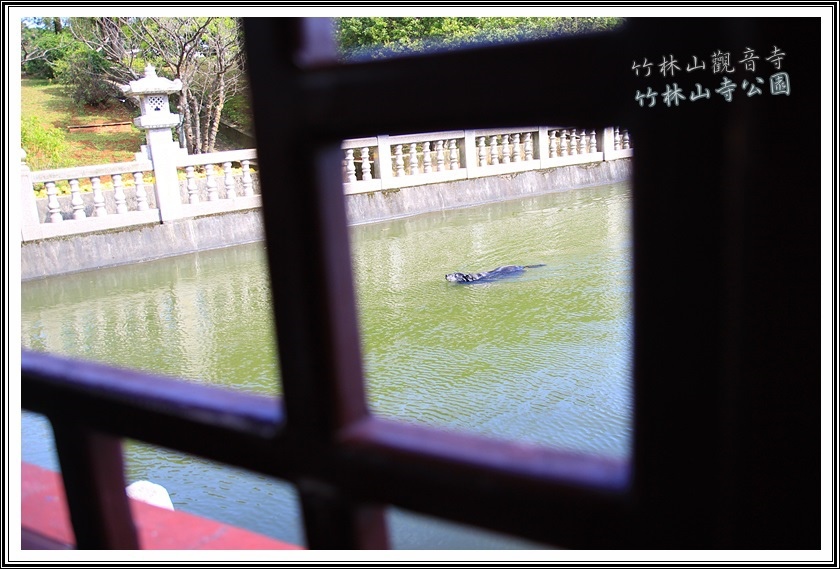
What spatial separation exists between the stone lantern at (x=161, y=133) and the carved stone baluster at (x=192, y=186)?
0.24ft

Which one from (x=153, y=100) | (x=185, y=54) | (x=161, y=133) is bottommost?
(x=161, y=133)

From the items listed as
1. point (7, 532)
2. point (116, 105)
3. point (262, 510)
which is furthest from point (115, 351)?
point (116, 105)

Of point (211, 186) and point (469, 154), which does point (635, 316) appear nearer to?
point (211, 186)

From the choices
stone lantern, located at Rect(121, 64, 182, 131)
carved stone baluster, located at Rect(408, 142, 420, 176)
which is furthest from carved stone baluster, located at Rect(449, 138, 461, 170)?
stone lantern, located at Rect(121, 64, 182, 131)

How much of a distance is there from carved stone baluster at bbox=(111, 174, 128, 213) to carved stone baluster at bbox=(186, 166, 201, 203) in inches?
16.0

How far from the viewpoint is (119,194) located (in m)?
5.01

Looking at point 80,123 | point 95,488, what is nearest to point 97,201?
point 95,488

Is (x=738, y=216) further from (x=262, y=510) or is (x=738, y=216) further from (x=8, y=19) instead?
(x=262, y=510)

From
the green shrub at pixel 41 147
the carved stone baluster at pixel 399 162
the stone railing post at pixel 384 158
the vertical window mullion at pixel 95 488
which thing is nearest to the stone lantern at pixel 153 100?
the stone railing post at pixel 384 158

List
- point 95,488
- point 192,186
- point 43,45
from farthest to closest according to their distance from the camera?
point 43,45 < point 192,186 < point 95,488

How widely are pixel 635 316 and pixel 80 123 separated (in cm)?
1115

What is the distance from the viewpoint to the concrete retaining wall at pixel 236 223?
473cm

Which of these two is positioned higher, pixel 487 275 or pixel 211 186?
pixel 211 186

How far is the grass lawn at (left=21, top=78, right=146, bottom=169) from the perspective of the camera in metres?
9.55
